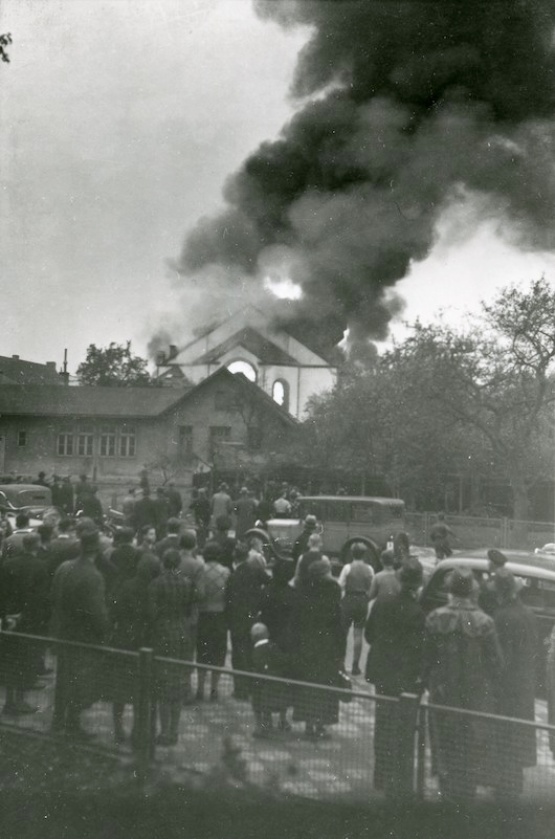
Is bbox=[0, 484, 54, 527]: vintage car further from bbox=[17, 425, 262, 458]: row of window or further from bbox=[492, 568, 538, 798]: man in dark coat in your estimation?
bbox=[492, 568, 538, 798]: man in dark coat

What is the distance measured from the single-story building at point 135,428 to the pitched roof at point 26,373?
2.21 m

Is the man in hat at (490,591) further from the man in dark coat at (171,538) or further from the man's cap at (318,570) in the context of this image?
the man in dark coat at (171,538)

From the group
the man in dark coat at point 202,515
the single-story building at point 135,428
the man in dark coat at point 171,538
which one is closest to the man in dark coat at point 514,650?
the man in dark coat at point 171,538

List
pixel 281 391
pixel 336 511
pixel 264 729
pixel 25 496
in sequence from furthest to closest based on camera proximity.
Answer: pixel 281 391, pixel 25 496, pixel 336 511, pixel 264 729

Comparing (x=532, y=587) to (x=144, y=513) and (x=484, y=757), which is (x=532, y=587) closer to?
(x=484, y=757)

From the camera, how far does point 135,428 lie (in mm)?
28453

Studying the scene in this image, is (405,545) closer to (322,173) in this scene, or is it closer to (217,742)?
(217,742)

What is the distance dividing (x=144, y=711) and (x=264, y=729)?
3.12 ft

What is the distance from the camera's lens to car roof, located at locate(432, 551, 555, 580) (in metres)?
7.25

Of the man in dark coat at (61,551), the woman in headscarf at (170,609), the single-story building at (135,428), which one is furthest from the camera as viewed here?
the single-story building at (135,428)

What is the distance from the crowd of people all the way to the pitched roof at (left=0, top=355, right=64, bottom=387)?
10.3 meters

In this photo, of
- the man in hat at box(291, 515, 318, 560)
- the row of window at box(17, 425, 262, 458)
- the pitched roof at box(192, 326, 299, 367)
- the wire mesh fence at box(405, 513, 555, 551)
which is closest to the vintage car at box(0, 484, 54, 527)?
the man in hat at box(291, 515, 318, 560)

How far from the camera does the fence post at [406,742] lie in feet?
13.6

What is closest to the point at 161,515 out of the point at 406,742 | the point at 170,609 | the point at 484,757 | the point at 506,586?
the point at 170,609
